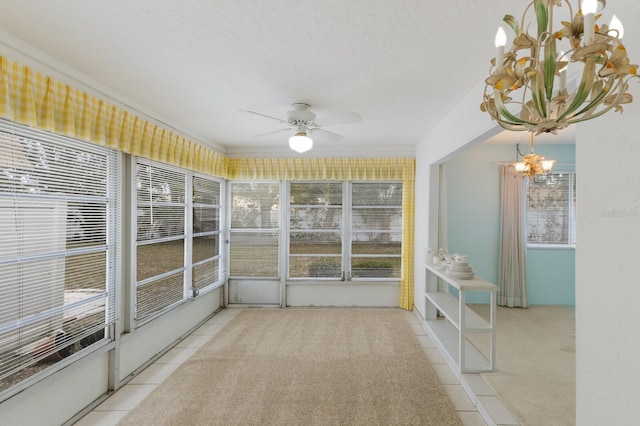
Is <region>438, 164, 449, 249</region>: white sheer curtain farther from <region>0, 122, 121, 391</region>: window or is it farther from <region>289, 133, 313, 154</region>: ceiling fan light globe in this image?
<region>0, 122, 121, 391</region>: window

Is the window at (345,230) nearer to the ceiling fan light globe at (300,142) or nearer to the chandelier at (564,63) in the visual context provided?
the ceiling fan light globe at (300,142)

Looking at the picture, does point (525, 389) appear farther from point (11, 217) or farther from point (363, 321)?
point (11, 217)

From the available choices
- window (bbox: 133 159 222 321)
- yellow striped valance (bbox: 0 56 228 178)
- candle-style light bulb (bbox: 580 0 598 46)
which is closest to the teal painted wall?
window (bbox: 133 159 222 321)

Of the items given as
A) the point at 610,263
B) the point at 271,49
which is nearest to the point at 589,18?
the point at 610,263

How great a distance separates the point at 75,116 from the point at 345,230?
11.8ft

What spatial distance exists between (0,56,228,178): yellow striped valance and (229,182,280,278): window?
166 centimetres

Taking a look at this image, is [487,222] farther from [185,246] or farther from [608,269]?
[185,246]

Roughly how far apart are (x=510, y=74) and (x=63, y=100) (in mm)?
2606

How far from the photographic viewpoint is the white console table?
2.75 meters

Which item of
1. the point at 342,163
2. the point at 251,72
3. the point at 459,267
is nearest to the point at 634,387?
the point at 459,267

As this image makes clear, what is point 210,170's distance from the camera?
423 cm

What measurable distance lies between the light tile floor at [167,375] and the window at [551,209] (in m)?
2.68

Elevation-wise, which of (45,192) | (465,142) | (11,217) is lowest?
(11,217)

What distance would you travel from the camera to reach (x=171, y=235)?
11.5 ft
